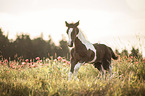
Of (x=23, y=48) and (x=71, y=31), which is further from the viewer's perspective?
(x=23, y=48)

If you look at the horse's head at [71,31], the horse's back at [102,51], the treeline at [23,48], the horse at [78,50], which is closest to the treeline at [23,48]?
the treeline at [23,48]

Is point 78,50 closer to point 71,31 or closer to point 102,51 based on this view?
point 71,31

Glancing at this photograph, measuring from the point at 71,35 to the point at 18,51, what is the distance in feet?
64.7

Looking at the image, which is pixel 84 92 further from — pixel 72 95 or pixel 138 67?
pixel 138 67

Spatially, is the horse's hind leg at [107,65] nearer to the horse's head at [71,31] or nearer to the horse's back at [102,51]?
the horse's back at [102,51]

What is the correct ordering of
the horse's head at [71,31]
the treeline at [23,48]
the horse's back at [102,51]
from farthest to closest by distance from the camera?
the treeline at [23,48]
the horse's back at [102,51]
the horse's head at [71,31]

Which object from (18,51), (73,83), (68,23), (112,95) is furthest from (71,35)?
(18,51)

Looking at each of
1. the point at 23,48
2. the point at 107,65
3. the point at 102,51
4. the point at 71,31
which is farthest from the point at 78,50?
the point at 23,48

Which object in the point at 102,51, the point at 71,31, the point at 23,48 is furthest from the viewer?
the point at 23,48

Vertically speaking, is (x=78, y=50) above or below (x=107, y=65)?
above

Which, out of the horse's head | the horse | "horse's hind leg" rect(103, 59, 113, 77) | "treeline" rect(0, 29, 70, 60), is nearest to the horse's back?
the horse

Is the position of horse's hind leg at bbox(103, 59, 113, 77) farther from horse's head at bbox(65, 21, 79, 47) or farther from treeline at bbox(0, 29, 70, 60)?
treeline at bbox(0, 29, 70, 60)

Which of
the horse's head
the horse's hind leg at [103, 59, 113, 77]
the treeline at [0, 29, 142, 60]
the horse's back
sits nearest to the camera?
the horse's head

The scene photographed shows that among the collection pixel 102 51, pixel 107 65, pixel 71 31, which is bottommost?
pixel 107 65
